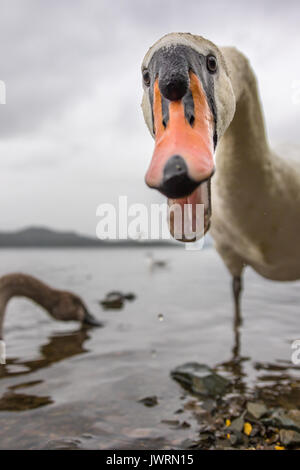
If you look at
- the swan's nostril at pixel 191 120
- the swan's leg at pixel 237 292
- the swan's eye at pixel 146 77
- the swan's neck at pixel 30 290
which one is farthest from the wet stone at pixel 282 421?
the swan's neck at pixel 30 290

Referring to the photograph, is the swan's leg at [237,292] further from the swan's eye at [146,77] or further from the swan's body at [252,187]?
the swan's eye at [146,77]

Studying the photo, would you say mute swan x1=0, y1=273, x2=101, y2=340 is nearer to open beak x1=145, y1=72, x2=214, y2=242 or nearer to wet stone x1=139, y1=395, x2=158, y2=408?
wet stone x1=139, y1=395, x2=158, y2=408

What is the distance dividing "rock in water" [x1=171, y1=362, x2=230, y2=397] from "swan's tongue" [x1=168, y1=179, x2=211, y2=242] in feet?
9.45

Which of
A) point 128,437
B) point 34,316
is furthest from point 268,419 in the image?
point 34,316

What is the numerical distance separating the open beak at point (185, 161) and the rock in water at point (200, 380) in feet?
9.45

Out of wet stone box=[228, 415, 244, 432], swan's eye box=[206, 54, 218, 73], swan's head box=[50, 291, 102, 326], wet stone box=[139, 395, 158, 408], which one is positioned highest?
swan's eye box=[206, 54, 218, 73]

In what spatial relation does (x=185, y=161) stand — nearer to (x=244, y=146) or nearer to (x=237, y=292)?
(x=244, y=146)

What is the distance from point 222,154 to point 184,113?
1.87 meters

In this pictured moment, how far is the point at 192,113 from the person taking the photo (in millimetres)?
2066

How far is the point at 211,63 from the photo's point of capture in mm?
2414

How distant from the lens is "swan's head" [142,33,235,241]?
1664mm

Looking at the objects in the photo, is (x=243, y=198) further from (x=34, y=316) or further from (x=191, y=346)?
(x=34, y=316)

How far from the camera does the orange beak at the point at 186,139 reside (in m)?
1.67

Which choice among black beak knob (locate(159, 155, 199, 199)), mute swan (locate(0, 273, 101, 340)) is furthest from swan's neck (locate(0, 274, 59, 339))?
black beak knob (locate(159, 155, 199, 199))
